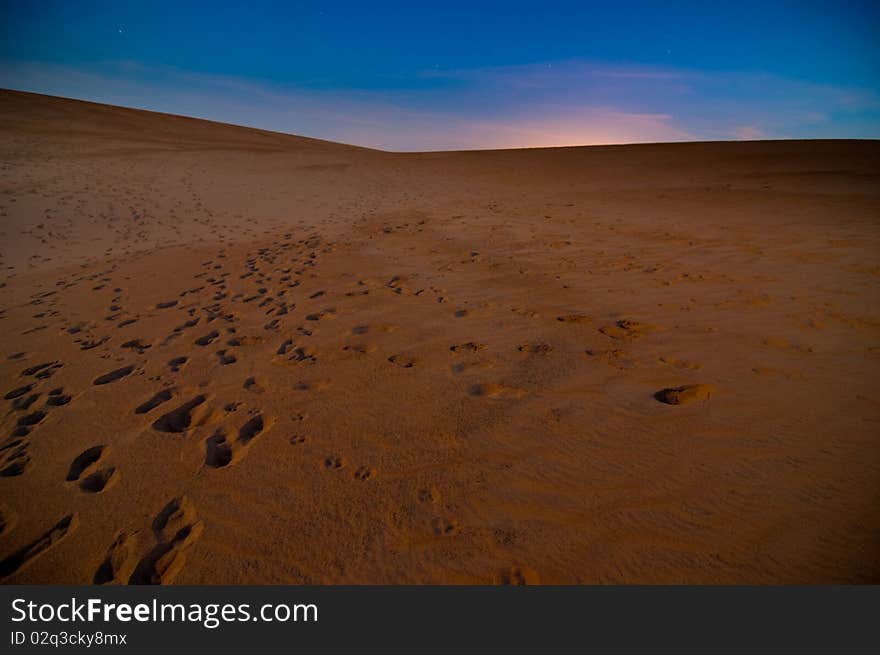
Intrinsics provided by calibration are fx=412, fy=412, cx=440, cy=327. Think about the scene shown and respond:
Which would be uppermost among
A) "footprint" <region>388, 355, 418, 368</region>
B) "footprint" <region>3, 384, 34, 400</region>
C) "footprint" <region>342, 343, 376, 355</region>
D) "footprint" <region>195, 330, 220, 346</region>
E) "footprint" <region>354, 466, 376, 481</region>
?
"footprint" <region>388, 355, 418, 368</region>

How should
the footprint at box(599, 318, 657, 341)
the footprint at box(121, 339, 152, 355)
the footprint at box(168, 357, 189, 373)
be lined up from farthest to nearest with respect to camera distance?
the footprint at box(121, 339, 152, 355) < the footprint at box(599, 318, 657, 341) < the footprint at box(168, 357, 189, 373)

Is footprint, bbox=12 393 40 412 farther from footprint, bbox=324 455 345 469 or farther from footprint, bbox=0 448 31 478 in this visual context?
footprint, bbox=324 455 345 469

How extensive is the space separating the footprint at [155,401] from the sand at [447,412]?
0.04m

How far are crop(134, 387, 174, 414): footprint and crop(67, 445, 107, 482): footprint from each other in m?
0.39

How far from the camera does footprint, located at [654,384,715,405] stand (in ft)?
9.33

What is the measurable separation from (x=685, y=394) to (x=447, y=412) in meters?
1.68

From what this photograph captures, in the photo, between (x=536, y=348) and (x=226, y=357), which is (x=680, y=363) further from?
(x=226, y=357)

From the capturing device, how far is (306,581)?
1833 millimetres

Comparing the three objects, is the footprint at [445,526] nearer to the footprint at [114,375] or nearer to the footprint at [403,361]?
the footprint at [403,361]

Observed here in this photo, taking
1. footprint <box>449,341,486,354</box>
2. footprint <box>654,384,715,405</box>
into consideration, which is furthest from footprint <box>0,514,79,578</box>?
footprint <box>654,384,715,405</box>

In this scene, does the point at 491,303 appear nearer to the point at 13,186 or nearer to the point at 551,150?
the point at 13,186

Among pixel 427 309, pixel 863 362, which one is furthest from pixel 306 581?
pixel 863 362

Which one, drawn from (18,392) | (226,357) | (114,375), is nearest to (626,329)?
(226,357)

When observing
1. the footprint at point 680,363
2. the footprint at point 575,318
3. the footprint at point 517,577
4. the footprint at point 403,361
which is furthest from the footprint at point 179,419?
the footprint at point 680,363
